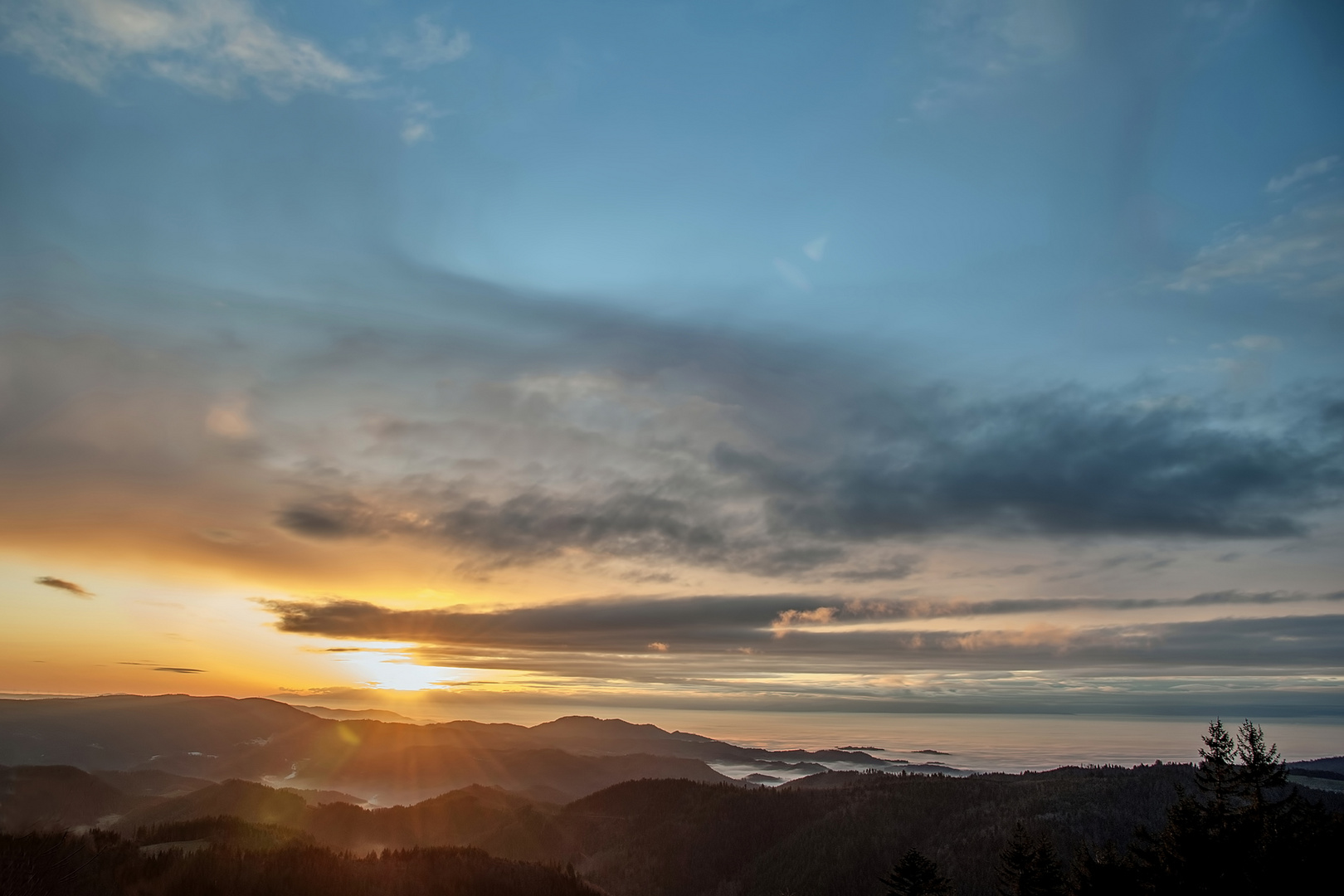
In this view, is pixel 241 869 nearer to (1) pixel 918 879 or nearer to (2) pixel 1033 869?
(1) pixel 918 879

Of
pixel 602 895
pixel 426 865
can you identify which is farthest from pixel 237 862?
pixel 602 895

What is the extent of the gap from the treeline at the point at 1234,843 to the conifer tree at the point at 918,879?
10701mm

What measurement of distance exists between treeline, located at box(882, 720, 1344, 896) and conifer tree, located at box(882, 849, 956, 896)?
10.7 metres

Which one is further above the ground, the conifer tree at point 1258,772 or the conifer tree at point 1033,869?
the conifer tree at point 1258,772

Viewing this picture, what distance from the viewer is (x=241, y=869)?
8031cm

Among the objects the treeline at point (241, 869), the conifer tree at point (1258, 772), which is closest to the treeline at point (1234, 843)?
the conifer tree at point (1258, 772)

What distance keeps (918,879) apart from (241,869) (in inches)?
2810

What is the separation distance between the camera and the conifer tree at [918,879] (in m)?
63.8

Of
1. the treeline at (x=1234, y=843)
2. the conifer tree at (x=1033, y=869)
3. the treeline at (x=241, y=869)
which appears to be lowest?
the treeline at (x=241, y=869)

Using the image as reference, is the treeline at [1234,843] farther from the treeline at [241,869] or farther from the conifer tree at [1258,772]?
the treeline at [241,869]

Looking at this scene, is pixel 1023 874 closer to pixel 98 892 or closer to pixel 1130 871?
pixel 1130 871

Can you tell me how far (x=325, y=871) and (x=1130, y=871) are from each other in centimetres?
8886

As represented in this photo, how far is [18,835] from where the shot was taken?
59531mm

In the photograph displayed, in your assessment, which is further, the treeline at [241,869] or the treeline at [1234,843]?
the treeline at [241,869]
